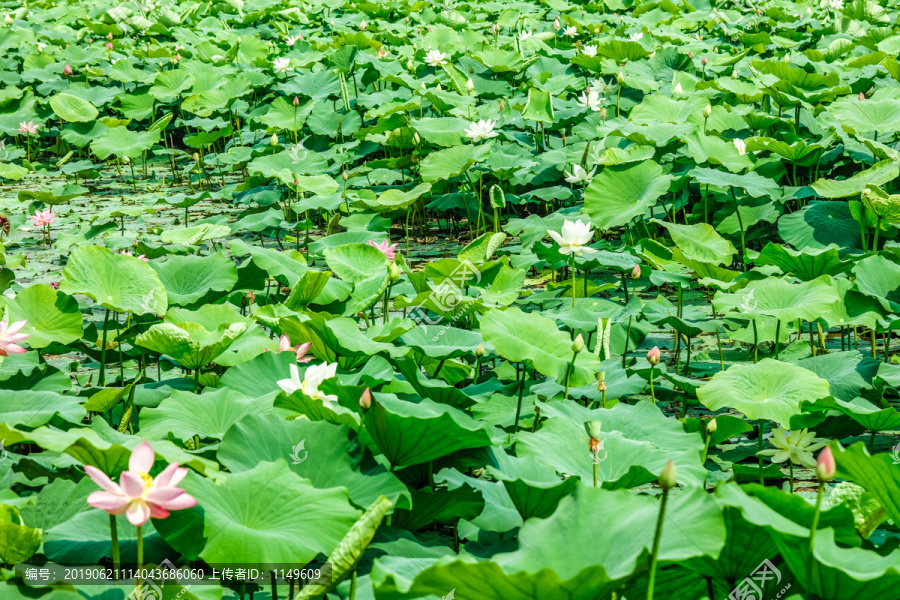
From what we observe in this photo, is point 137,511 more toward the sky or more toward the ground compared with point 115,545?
more toward the sky

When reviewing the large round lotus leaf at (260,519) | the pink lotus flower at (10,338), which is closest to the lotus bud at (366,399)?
the large round lotus leaf at (260,519)

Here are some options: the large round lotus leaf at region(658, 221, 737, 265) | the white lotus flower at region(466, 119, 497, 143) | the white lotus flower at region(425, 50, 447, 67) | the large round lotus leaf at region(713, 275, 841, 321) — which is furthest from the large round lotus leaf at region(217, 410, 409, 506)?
the white lotus flower at region(425, 50, 447, 67)

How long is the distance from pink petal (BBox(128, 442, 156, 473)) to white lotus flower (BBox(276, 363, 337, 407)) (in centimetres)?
50

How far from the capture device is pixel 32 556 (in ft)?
4.52

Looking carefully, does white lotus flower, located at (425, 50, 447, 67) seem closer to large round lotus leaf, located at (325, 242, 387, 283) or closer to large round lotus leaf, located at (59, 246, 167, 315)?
large round lotus leaf, located at (325, 242, 387, 283)

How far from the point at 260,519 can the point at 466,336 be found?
0.95 metres

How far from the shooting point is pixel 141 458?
1.21 meters

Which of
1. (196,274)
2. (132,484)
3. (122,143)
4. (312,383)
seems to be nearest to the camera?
(132,484)

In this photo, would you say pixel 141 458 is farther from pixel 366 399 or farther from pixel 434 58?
pixel 434 58

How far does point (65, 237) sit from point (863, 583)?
3632mm

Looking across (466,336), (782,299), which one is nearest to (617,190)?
(782,299)

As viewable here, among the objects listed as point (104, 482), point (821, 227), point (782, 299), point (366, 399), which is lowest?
point (821, 227)

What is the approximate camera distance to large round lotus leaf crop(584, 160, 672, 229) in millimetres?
3172

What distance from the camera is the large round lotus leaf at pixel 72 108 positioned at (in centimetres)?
515
